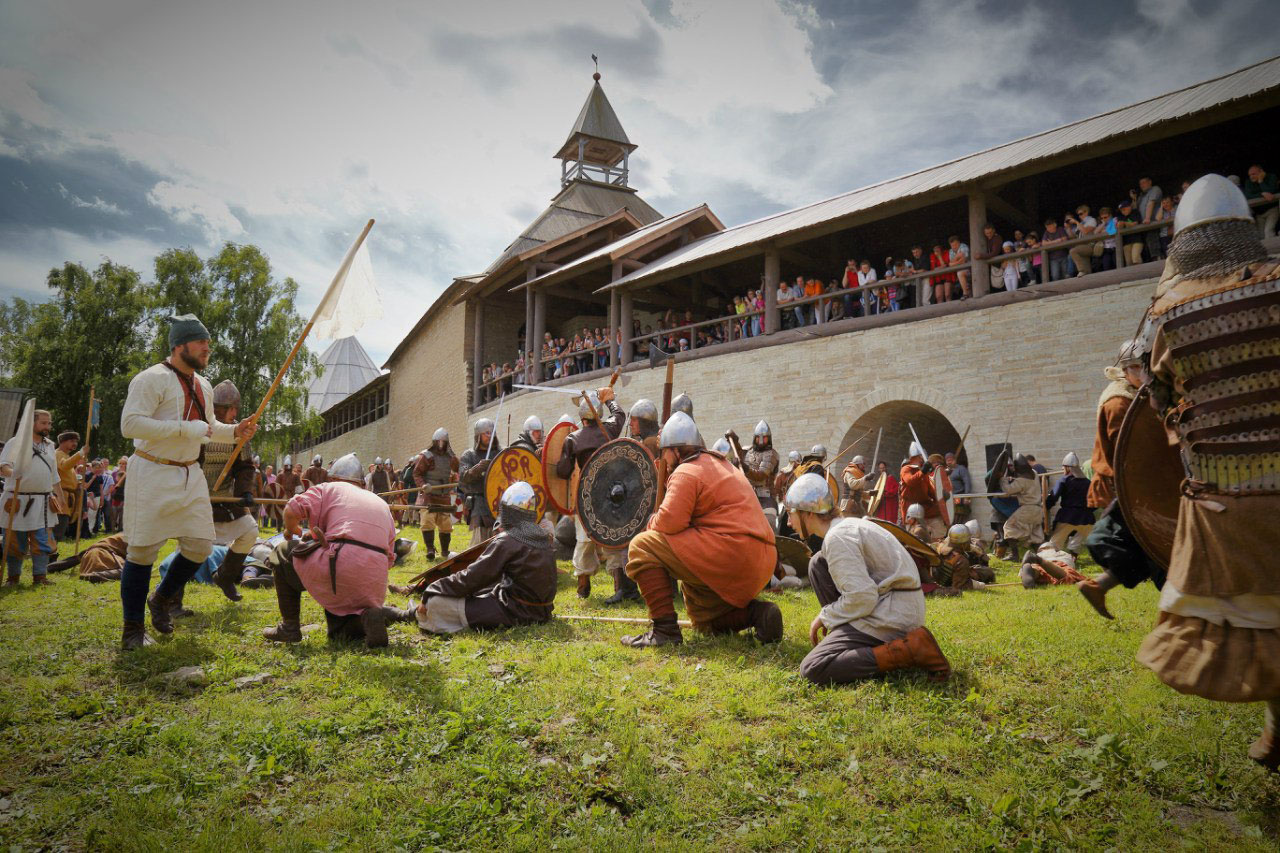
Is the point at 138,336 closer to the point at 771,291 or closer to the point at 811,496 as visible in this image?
the point at 771,291

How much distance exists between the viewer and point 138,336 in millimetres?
23625

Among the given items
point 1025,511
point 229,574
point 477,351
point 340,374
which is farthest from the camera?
point 340,374

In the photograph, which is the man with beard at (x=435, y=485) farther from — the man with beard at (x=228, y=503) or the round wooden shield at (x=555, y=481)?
the man with beard at (x=228, y=503)

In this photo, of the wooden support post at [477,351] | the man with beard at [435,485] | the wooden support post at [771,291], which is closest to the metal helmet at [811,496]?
the man with beard at [435,485]

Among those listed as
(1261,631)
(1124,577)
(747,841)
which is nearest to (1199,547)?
(1261,631)

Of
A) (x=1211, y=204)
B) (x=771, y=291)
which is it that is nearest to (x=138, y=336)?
(x=771, y=291)

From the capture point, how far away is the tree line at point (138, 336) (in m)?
22.0

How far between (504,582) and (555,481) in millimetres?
2369

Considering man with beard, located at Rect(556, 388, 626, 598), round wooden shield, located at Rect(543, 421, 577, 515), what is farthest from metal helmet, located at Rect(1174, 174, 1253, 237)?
round wooden shield, located at Rect(543, 421, 577, 515)

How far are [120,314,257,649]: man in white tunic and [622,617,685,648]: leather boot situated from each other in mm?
2601

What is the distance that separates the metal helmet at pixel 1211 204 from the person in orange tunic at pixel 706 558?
103 inches

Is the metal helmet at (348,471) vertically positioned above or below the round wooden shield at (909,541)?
above

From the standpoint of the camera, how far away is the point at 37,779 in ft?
8.18

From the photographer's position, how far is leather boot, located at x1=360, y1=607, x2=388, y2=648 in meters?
4.18
